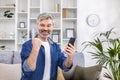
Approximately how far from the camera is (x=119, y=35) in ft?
17.9

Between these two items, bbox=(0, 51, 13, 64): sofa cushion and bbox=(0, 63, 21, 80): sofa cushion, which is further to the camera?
bbox=(0, 51, 13, 64): sofa cushion

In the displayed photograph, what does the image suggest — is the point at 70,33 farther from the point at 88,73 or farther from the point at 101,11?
the point at 88,73

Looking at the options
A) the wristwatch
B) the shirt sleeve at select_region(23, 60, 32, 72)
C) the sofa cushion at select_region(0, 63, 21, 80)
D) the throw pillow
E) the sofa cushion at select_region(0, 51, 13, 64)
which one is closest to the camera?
the shirt sleeve at select_region(23, 60, 32, 72)

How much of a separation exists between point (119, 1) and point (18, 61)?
3.20 metres

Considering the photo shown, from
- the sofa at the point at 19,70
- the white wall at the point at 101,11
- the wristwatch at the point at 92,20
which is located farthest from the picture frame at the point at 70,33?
the sofa at the point at 19,70

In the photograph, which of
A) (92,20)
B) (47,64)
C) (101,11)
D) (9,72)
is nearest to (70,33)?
(92,20)

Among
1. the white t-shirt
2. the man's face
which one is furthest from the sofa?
the man's face

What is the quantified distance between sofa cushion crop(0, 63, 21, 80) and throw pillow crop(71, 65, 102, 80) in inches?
33.1

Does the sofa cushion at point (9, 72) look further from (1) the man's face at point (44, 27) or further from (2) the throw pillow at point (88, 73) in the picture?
(1) the man's face at point (44, 27)

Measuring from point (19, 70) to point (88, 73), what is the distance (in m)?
1.10

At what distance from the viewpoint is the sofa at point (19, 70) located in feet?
8.63

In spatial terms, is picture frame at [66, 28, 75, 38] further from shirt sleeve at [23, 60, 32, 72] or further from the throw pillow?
shirt sleeve at [23, 60, 32, 72]

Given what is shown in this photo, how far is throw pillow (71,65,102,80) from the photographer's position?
2542 millimetres

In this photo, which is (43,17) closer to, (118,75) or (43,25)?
(43,25)
